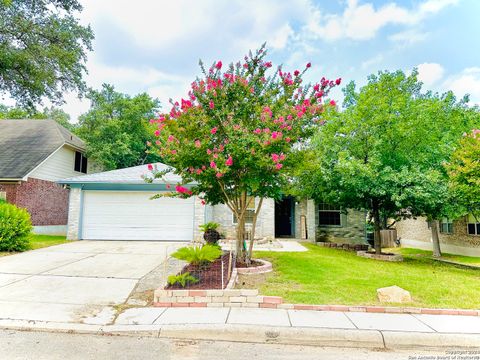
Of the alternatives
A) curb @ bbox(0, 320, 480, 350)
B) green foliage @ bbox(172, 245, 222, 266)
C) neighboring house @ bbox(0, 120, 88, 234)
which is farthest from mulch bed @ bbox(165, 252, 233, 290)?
neighboring house @ bbox(0, 120, 88, 234)

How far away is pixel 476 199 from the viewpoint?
29.2 feet

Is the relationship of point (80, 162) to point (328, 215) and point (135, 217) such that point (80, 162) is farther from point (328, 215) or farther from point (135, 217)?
point (328, 215)

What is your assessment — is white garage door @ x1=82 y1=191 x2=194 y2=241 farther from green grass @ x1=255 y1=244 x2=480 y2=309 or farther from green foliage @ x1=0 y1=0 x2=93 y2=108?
green foliage @ x1=0 y1=0 x2=93 y2=108

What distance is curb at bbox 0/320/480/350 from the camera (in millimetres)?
3994

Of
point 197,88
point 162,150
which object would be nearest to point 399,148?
point 197,88

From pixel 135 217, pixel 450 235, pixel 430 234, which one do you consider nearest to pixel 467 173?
pixel 450 235

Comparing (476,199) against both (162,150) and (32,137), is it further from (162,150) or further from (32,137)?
(32,137)

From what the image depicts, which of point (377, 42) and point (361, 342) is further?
point (377, 42)

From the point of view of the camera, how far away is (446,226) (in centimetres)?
1664

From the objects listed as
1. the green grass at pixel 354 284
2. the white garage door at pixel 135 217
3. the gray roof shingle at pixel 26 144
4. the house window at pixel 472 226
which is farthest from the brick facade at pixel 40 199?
the house window at pixel 472 226

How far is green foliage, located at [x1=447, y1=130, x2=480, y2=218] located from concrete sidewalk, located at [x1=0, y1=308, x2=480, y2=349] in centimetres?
487

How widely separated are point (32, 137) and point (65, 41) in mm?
6075

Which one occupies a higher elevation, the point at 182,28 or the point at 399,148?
the point at 182,28

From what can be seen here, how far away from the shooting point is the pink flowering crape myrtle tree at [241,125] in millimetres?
6461
